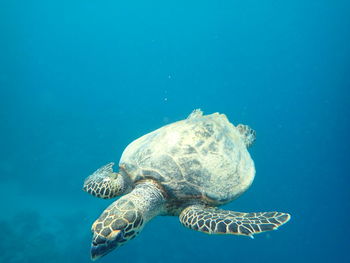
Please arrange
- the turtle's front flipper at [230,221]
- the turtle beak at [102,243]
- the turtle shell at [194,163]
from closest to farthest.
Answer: the turtle beak at [102,243]
the turtle's front flipper at [230,221]
the turtle shell at [194,163]

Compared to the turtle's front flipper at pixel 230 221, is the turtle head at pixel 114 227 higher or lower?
higher

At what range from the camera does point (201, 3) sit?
5312cm

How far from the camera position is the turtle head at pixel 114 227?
4.07 m

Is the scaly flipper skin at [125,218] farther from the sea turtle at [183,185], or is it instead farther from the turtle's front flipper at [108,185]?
the turtle's front flipper at [108,185]

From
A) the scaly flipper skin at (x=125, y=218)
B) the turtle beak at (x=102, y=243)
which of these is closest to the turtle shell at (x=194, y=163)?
the scaly flipper skin at (x=125, y=218)

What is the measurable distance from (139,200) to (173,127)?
2038 millimetres

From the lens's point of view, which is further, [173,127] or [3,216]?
[3,216]

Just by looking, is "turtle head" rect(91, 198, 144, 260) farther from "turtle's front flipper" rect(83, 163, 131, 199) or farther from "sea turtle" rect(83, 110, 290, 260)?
"turtle's front flipper" rect(83, 163, 131, 199)

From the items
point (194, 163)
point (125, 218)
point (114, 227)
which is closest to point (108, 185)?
point (125, 218)

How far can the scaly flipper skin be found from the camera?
409cm

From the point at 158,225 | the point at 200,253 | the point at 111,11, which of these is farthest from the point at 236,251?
the point at 111,11

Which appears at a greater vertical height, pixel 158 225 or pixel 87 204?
pixel 87 204

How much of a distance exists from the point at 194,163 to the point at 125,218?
174 centimetres

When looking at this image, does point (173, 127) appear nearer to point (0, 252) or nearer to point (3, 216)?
point (0, 252)
